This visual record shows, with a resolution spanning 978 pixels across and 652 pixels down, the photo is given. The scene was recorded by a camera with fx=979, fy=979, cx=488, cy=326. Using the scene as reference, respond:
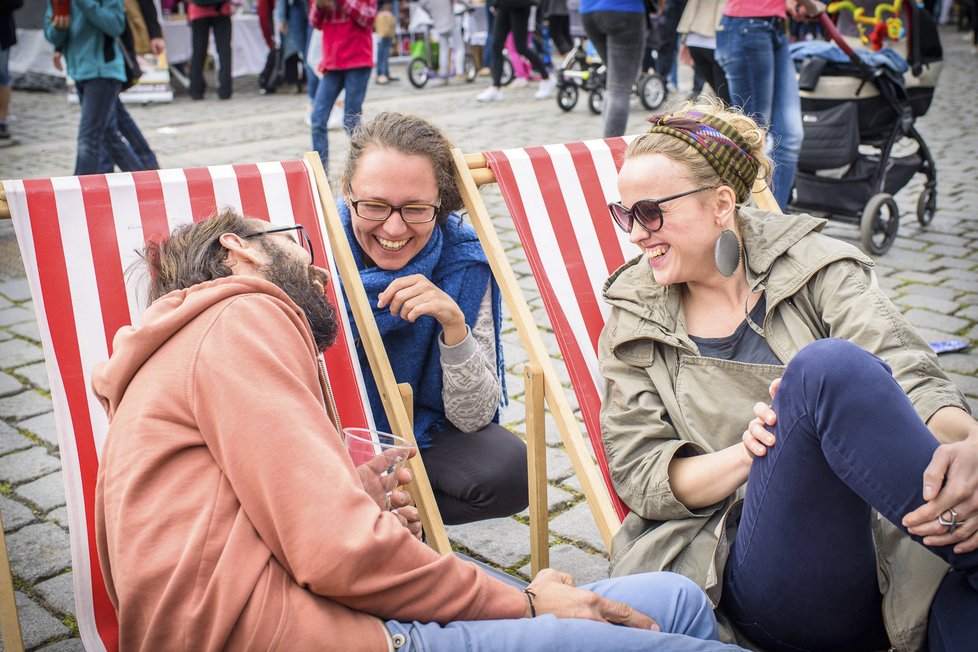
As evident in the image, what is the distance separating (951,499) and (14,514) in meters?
2.65

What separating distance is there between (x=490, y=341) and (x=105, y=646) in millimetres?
1194

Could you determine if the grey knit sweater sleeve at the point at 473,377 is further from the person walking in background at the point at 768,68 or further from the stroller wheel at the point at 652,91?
the stroller wheel at the point at 652,91

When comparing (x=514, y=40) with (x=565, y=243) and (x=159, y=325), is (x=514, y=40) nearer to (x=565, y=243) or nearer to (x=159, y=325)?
(x=565, y=243)

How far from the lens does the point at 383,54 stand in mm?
13523

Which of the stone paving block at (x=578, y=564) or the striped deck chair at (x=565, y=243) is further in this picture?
the stone paving block at (x=578, y=564)

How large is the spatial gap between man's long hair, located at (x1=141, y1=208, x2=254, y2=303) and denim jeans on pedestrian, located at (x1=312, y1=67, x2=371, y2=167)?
527 centimetres

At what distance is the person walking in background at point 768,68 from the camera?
498 cm

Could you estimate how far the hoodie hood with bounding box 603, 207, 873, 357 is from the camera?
2.26m

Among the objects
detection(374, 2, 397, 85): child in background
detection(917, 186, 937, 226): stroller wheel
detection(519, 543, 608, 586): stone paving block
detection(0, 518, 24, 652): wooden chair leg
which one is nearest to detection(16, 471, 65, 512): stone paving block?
detection(0, 518, 24, 652): wooden chair leg

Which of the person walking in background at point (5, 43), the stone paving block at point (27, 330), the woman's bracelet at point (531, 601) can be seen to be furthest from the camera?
the person walking in background at point (5, 43)

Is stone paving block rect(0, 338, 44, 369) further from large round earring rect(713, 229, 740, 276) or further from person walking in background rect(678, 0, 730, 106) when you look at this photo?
person walking in background rect(678, 0, 730, 106)

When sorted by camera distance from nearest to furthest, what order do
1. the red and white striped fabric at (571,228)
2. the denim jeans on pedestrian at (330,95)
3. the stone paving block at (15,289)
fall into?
1. the red and white striped fabric at (571,228)
2. the stone paving block at (15,289)
3. the denim jeans on pedestrian at (330,95)

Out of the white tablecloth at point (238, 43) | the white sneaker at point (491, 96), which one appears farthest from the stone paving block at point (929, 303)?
the white tablecloth at point (238, 43)

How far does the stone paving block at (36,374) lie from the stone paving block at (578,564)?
226cm
